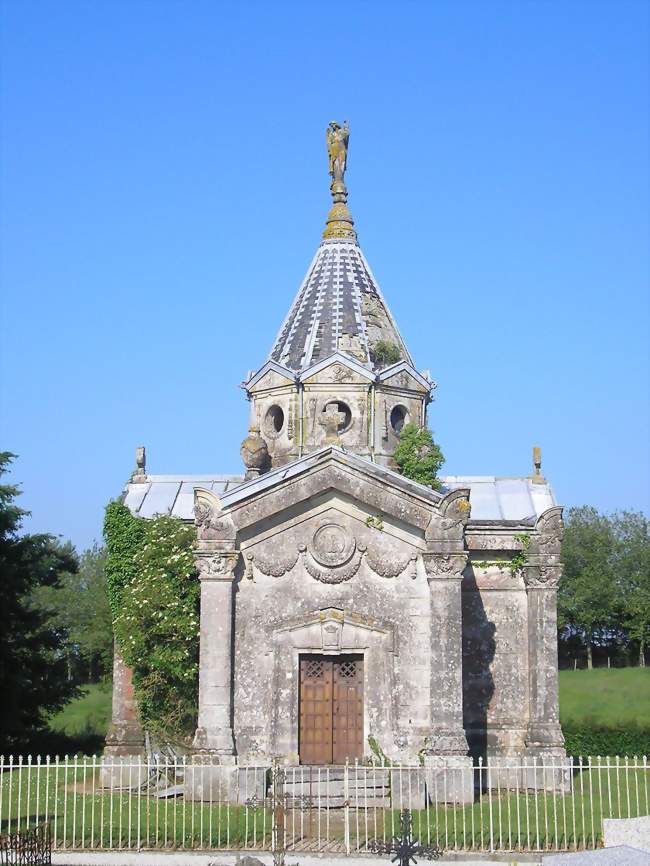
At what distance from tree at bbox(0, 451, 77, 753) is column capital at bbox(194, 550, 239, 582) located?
28.7ft

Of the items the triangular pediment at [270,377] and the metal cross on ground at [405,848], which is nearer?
the metal cross on ground at [405,848]

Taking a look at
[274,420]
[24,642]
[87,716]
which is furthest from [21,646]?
[87,716]

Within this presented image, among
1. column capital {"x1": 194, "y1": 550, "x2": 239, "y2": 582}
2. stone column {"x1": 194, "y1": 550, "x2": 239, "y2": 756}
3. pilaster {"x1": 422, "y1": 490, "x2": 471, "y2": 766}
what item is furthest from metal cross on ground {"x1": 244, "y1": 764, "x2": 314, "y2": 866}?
column capital {"x1": 194, "y1": 550, "x2": 239, "y2": 582}

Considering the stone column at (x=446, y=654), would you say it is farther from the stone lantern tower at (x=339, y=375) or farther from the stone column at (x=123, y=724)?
the stone column at (x=123, y=724)

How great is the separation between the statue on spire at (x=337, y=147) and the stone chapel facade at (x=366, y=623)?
31.6ft

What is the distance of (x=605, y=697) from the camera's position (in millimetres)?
45625

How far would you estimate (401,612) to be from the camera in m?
23.1

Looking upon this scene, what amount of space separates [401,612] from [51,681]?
12248mm

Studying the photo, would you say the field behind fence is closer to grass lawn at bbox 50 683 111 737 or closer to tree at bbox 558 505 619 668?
grass lawn at bbox 50 683 111 737

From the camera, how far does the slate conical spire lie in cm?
2903

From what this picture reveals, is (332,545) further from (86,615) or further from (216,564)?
(86,615)

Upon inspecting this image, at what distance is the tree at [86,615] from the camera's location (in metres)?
54.8

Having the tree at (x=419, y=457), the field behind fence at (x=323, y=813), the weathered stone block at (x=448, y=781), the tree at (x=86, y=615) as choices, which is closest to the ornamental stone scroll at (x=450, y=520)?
the weathered stone block at (x=448, y=781)

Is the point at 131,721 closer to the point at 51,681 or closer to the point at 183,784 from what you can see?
the point at 183,784
